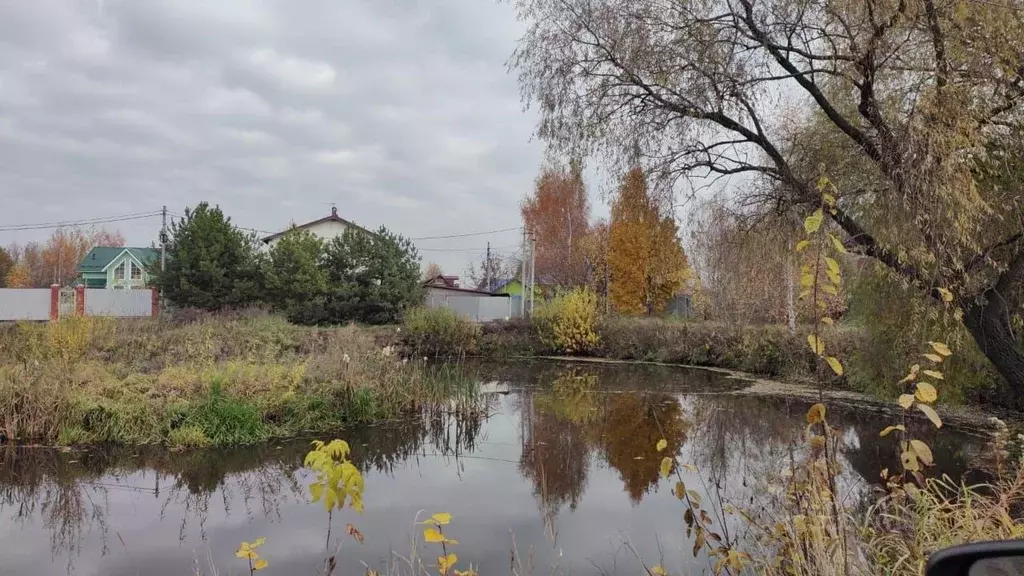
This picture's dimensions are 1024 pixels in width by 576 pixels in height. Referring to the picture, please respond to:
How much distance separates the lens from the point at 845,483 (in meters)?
6.43

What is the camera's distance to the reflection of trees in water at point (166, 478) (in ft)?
18.3

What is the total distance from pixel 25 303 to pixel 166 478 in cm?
2177

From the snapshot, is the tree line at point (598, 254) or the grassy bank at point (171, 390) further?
the tree line at point (598, 254)

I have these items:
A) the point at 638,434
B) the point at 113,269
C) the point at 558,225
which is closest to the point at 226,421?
the point at 638,434

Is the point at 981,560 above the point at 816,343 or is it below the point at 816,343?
below

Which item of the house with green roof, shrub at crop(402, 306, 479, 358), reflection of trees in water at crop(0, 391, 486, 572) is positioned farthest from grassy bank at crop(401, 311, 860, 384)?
the house with green roof

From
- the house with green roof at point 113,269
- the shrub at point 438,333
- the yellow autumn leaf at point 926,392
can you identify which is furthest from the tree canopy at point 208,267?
the house with green roof at point 113,269

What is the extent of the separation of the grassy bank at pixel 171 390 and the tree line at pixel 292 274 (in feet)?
37.4

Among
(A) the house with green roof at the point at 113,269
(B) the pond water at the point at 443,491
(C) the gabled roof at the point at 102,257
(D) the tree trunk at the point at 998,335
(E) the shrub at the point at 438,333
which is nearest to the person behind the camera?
(B) the pond water at the point at 443,491

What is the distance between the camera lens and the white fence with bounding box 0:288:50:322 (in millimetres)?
22781

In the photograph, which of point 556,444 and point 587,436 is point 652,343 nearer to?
point 587,436

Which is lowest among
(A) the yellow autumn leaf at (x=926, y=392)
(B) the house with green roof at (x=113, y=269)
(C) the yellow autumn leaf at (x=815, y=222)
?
(A) the yellow autumn leaf at (x=926, y=392)

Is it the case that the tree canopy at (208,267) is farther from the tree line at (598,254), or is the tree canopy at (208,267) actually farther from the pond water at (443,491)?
the pond water at (443,491)

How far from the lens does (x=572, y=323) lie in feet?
68.5
